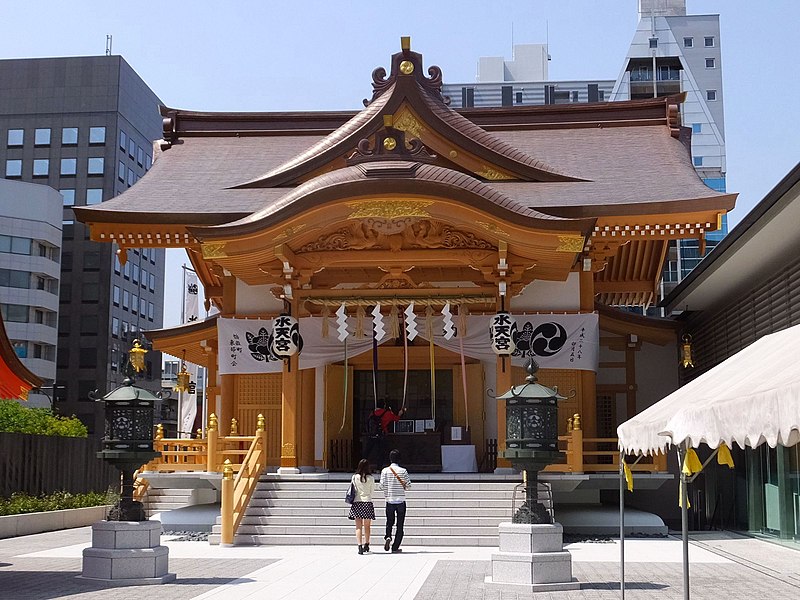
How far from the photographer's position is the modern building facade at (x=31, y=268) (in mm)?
59156

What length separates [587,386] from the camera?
18.8 meters

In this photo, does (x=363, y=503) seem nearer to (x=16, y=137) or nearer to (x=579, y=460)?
(x=579, y=460)

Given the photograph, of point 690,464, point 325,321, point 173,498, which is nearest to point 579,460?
point 325,321

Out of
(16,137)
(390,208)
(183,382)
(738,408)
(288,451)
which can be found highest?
(16,137)

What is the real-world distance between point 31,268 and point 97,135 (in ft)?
49.6

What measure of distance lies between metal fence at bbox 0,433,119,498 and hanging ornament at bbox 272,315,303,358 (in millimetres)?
5540

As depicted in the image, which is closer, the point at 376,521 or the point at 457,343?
the point at 376,521

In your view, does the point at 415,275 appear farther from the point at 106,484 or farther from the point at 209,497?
the point at 106,484

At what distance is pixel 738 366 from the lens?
7.28 meters

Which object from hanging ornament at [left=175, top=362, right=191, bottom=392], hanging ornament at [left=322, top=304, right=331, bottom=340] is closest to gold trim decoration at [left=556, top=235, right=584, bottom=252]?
hanging ornament at [left=322, top=304, right=331, bottom=340]

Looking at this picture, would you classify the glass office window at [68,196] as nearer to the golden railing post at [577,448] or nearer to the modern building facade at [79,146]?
the modern building facade at [79,146]

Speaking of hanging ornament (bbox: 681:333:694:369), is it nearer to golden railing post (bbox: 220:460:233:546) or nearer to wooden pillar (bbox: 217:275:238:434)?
wooden pillar (bbox: 217:275:238:434)

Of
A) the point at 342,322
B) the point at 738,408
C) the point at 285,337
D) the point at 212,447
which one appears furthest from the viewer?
the point at 342,322

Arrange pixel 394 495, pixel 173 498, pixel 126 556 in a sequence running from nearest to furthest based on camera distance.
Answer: pixel 126 556 < pixel 394 495 < pixel 173 498
